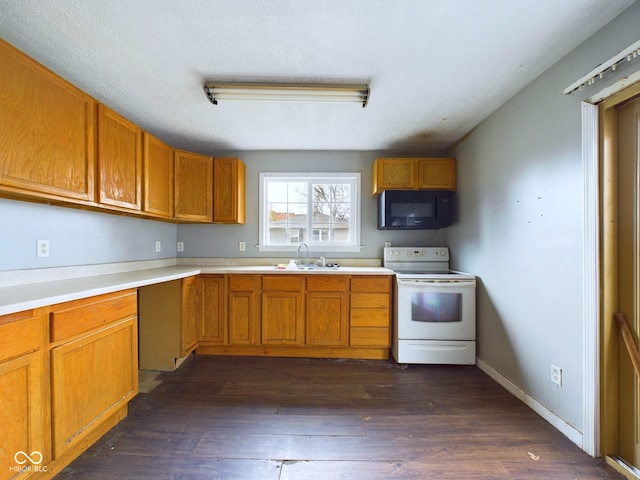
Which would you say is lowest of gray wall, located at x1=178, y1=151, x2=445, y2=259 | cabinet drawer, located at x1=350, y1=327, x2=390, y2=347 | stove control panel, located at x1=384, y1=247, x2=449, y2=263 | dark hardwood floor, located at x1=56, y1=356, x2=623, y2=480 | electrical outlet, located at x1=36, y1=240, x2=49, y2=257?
dark hardwood floor, located at x1=56, y1=356, x2=623, y2=480

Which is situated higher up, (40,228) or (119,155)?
(119,155)

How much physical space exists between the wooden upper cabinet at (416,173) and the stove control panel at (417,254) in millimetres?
704

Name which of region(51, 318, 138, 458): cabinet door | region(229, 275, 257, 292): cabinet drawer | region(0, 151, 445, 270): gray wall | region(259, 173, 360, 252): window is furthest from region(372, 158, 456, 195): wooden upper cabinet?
region(51, 318, 138, 458): cabinet door

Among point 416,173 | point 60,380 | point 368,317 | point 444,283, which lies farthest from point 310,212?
point 60,380

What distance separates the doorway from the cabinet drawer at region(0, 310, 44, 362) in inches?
111

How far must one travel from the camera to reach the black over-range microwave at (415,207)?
270cm

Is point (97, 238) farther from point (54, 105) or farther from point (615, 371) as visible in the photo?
point (615, 371)

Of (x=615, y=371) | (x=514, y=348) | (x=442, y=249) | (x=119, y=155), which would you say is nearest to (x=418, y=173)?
(x=442, y=249)

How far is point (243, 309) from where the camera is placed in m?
2.49

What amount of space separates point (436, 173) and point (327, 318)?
1.99 meters

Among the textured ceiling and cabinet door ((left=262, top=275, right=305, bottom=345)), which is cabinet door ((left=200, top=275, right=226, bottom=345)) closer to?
cabinet door ((left=262, top=275, right=305, bottom=345))

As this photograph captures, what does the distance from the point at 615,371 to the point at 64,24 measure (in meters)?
3.47

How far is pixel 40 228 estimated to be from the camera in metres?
1.61

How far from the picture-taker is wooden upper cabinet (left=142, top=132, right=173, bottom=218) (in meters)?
2.08
